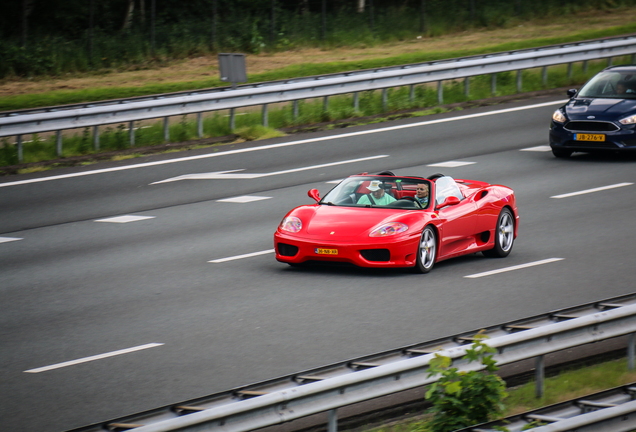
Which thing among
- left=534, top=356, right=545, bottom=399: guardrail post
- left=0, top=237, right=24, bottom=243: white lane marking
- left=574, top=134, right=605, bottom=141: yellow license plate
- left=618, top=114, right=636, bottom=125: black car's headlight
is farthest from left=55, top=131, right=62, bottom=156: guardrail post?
left=534, top=356, right=545, bottom=399: guardrail post

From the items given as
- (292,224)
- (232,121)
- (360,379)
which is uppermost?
(360,379)

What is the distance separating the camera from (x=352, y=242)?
1145 centimetres

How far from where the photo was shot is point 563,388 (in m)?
7.54

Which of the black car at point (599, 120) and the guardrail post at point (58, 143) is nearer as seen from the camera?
the black car at point (599, 120)

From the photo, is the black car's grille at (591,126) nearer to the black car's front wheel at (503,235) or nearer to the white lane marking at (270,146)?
the white lane marking at (270,146)

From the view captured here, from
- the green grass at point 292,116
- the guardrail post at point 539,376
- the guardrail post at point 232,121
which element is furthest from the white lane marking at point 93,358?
the guardrail post at point 232,121

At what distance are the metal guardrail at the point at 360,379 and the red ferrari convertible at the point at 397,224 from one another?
3.79 metres

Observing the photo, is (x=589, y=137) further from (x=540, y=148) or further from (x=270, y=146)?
(x=270, y=146)

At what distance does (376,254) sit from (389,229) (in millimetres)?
327

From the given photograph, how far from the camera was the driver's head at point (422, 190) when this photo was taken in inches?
484

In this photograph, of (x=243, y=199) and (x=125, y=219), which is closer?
(x=125, y=219)

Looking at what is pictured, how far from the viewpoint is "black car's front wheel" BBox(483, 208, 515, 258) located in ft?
42.6

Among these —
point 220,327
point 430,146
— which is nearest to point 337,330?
point 220,327

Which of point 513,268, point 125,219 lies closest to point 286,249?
point 513,268
